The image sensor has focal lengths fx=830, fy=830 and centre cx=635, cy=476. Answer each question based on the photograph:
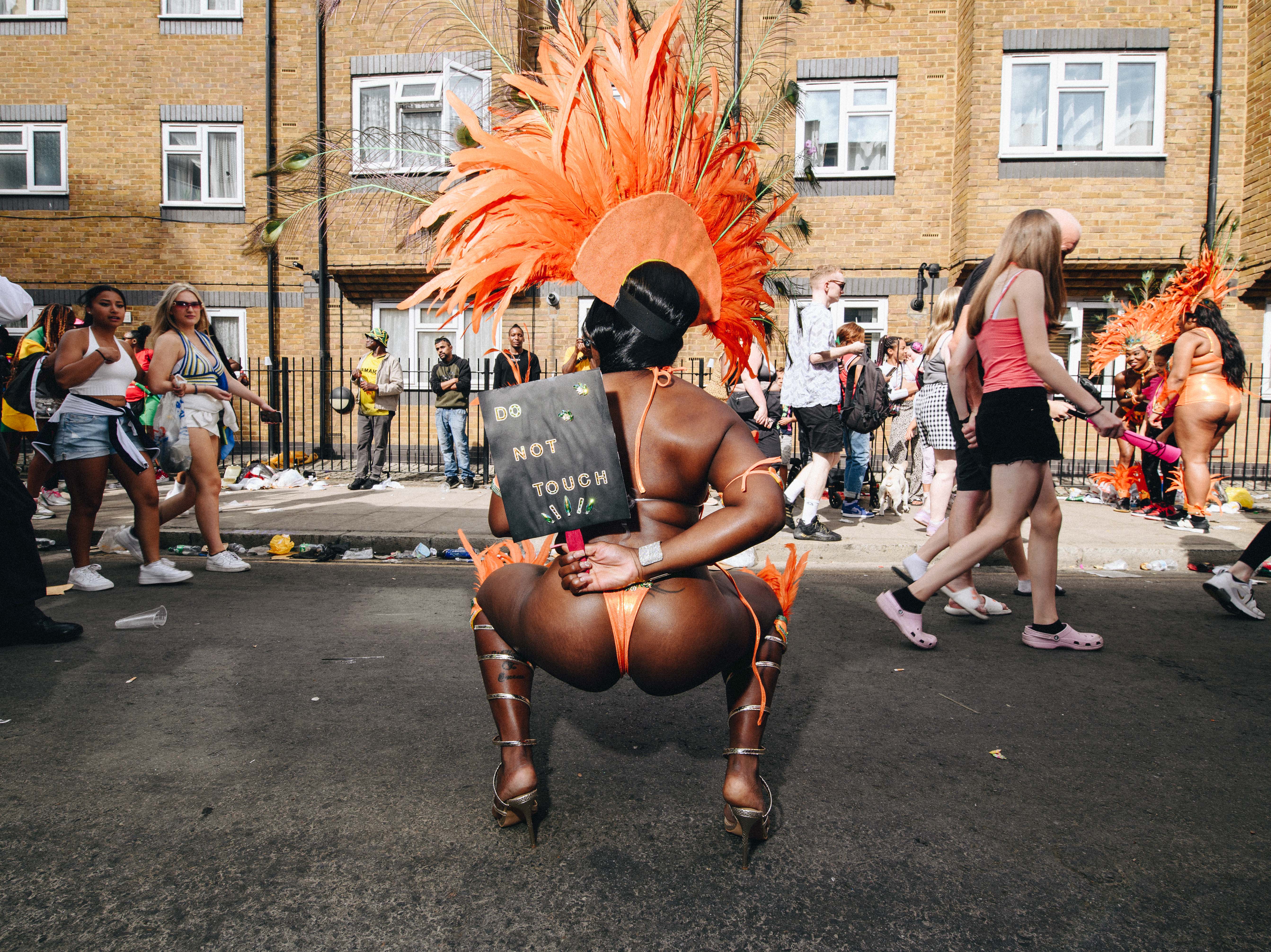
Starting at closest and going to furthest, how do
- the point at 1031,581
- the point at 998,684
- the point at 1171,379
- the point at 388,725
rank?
the point at 388,725 < the point at 998,684 < the point at 1031,581 < the point at 1171,379

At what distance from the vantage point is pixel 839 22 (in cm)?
1317

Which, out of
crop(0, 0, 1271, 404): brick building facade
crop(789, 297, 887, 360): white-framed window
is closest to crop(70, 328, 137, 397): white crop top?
crop(0, 0, 1271, 404): brick building facade

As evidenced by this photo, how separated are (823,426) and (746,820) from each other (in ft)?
17.6

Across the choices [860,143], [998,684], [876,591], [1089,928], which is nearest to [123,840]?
[1089,928]

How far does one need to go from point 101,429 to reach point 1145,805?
17.9ft

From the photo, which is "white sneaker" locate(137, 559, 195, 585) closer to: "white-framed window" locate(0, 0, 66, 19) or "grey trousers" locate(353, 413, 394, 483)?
"grey trousers" locate(353, 413, 394, 483)

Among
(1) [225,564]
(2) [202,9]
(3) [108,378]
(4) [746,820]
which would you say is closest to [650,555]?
(4) [746,820]

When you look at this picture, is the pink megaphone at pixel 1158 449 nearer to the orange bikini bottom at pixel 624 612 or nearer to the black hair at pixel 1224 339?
the black hair at pixel 1224 339

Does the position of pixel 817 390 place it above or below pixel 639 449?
above

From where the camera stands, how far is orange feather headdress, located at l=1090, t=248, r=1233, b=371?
7.18 metres

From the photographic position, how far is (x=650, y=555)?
6.36 ft

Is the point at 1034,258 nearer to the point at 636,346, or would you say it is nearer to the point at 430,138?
the point at 636,346

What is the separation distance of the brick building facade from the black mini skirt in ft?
26.2

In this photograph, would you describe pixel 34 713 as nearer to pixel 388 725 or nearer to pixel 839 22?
pixel 388 725
